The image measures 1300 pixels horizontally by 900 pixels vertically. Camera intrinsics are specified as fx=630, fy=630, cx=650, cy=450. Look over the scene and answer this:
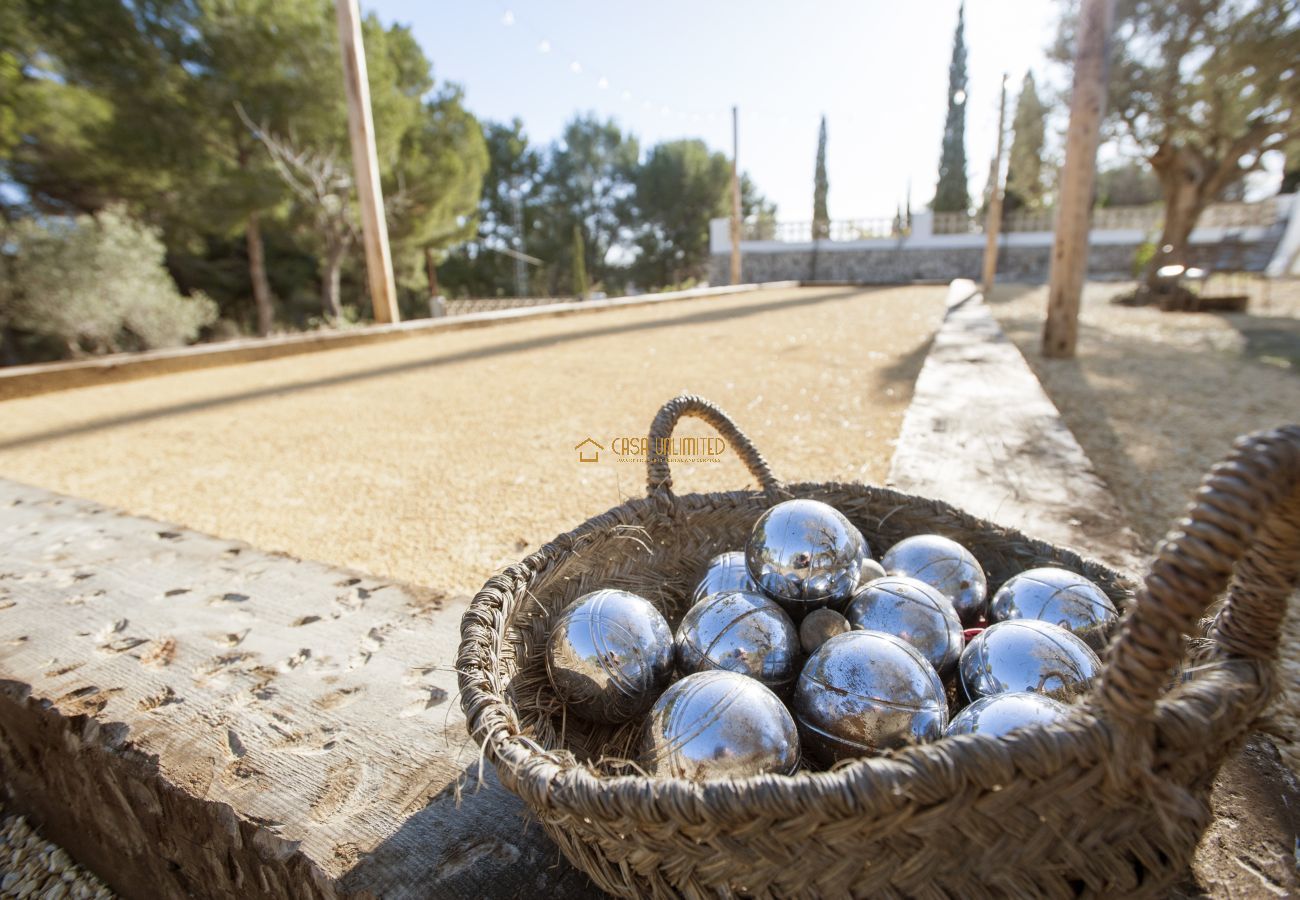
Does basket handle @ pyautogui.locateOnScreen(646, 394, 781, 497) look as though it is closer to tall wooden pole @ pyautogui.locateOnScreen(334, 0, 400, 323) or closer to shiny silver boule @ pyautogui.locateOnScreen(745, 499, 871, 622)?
shiny silver boule @ pyautogui.locateOnScreen(745, 499, 871, 622)

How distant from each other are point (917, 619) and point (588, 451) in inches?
75.5

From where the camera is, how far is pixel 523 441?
295 centimetres

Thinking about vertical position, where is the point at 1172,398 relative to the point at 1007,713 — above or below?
below

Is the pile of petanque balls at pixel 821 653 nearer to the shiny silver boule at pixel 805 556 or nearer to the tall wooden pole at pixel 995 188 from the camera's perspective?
the shiny silver boule at pixel 805 556

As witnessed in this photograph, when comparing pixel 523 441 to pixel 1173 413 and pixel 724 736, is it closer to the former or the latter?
pixel 724 736

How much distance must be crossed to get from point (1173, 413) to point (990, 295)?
10657 mm

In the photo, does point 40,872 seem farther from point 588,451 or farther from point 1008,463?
point 1008,463

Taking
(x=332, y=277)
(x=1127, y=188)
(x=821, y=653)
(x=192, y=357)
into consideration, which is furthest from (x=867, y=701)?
(x=1127, y=188)

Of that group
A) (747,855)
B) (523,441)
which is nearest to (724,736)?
(747,855)

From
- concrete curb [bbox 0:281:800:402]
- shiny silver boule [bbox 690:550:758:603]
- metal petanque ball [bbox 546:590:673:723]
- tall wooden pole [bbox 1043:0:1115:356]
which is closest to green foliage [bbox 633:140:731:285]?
concrete curb [bbox 0:281:800:402]

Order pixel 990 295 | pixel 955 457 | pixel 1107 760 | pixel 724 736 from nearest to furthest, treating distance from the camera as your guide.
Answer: pixel 1107 760 < pixel 724 736 < pixel 955 457 < pixel 990 295

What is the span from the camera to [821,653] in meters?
0.84

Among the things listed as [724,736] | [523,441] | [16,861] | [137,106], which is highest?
[137,106]

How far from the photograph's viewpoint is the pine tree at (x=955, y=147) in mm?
27828
